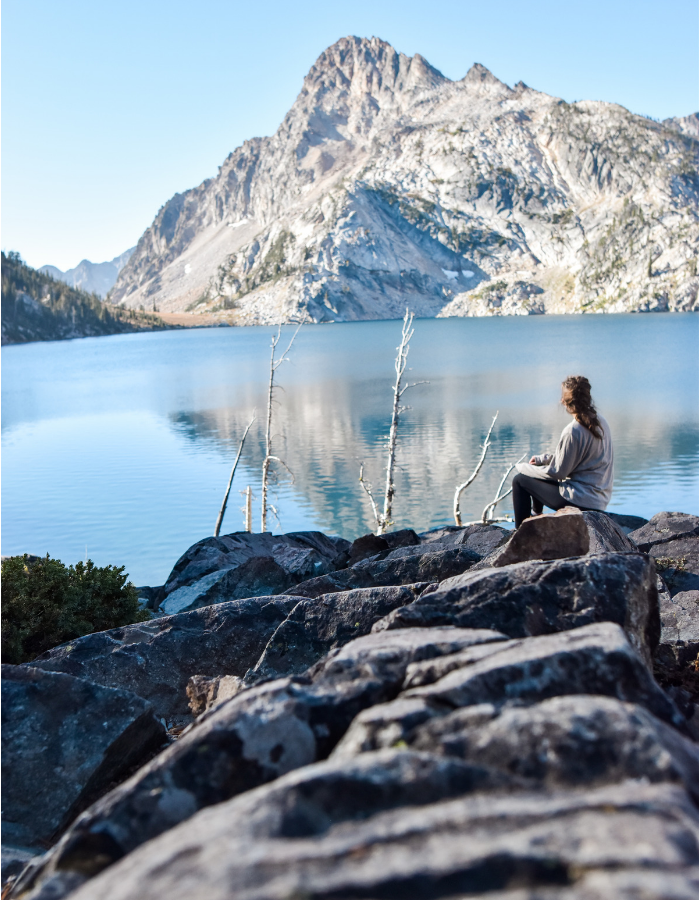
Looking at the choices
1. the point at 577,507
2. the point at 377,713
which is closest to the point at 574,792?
the point at 377,713

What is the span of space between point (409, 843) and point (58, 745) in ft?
10.8

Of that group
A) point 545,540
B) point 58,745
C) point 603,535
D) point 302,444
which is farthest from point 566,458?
point 302,444

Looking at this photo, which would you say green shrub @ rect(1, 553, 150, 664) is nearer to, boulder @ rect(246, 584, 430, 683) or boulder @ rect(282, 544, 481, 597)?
boulder @ rect(282, 544, 481, 597)

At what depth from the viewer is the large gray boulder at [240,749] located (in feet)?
9.34

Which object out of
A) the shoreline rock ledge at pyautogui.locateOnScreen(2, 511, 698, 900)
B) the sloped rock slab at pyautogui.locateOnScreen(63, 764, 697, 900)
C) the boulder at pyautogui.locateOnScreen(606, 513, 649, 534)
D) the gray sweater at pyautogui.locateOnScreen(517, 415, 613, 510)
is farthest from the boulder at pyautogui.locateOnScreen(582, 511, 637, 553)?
the boulder at pyautogui.locateOnScreen(606, 513, 649, 534)

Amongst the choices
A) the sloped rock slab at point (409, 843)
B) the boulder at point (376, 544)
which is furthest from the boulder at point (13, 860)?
the boulder at point (376, 544)

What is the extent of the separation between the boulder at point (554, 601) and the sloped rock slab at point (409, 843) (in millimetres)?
1645

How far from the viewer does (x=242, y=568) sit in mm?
11242

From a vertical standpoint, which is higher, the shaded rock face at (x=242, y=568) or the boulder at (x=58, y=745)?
the boulder at (x=58, y=745)

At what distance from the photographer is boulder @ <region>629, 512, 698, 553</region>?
1252cm

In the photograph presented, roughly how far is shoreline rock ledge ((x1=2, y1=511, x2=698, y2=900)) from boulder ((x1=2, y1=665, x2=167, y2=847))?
0.01m

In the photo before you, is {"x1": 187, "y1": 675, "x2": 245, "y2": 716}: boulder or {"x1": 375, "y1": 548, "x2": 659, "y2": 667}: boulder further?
{"x1": 187, "y1": 675, "x2": 245, "y2": 716}: boulder

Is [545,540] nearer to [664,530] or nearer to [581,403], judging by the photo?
[581,403]

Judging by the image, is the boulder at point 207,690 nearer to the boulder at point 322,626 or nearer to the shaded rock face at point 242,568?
the boulder at point 322,626
